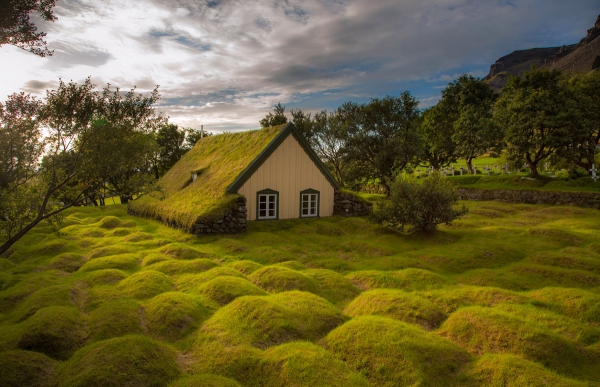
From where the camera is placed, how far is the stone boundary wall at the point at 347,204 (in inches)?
1045

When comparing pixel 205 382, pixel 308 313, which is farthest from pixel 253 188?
→ pixel 205 382

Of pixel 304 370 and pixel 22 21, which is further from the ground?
pixel 22 21

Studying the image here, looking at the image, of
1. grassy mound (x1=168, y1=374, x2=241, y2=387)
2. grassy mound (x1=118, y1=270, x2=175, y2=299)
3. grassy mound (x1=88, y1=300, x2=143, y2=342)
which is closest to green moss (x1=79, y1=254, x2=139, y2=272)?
grassy mound (x1=118, y1=270, x2=175, y2=299)

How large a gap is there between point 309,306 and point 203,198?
14661mm

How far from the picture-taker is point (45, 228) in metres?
25.8

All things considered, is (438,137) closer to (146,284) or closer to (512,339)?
(512,339)

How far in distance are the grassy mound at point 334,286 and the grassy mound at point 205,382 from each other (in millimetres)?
5364

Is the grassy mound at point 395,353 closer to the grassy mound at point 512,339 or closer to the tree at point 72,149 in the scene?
the grassy mound at point 512,339

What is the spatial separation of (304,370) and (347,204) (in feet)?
65.3

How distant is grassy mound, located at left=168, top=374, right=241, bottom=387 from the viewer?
6.66 meters

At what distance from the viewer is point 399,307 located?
34.7 ft

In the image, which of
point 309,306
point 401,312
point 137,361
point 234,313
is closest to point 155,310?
point 234,313

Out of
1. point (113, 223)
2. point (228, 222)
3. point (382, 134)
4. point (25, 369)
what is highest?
point (382, 134)

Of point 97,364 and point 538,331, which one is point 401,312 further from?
point 97,364
